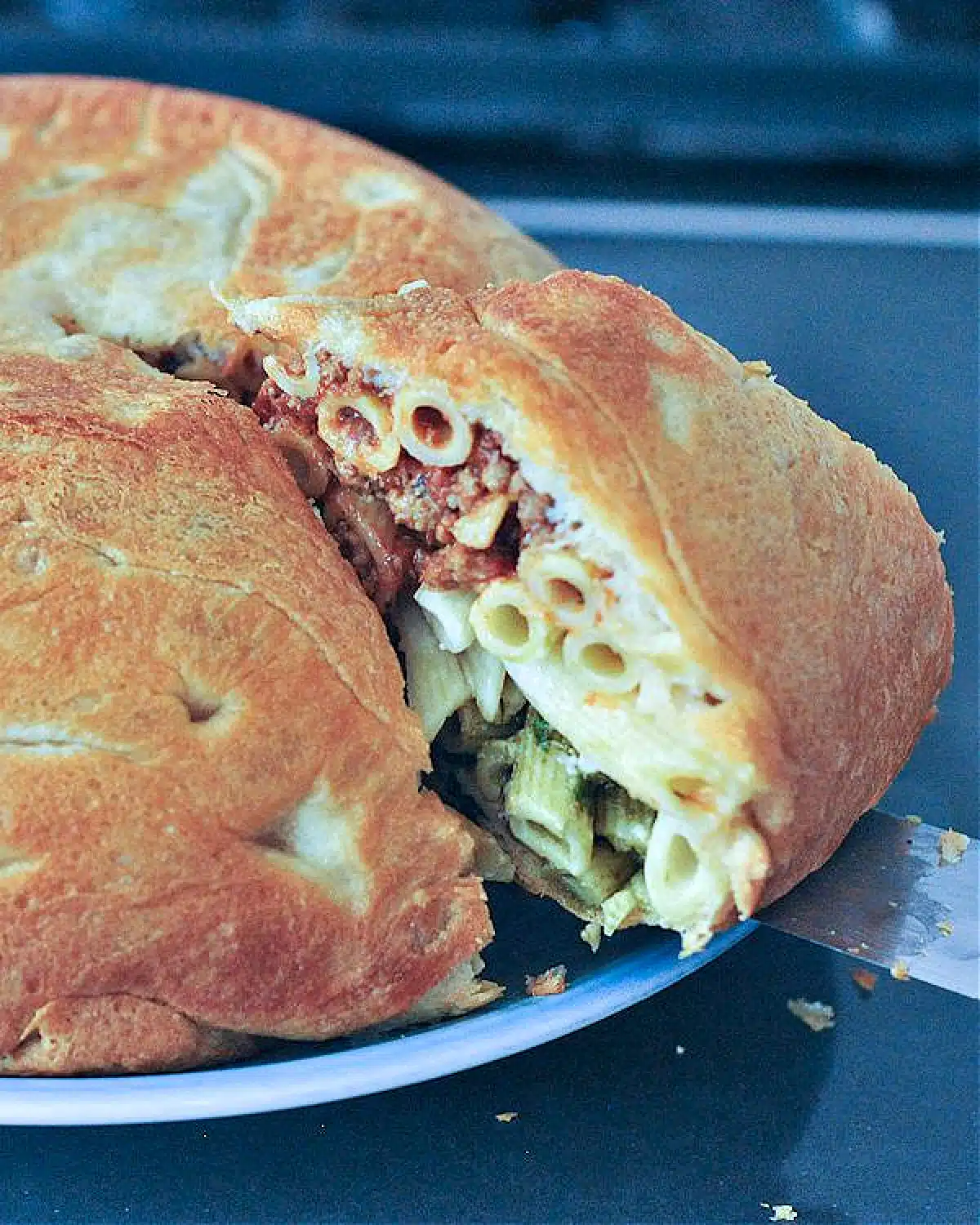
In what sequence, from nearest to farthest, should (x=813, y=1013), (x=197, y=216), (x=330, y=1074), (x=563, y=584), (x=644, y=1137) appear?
(x=330, y=1074) → (x=563, y=584) → (x=644, y=1137) → (x=813, y=1013) → (x=197, y=216)

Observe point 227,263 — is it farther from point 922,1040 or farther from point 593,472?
point 922,1040

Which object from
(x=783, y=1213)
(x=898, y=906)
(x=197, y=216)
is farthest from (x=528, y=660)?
(x=197, y=216)

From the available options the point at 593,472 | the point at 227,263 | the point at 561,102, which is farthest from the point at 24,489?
the point at 561,102

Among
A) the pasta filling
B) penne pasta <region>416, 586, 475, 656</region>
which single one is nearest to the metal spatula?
the pasta filling

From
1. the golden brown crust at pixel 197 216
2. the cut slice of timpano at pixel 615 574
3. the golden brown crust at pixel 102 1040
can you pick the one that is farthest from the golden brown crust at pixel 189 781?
the golden brown crust at pixel 197 216

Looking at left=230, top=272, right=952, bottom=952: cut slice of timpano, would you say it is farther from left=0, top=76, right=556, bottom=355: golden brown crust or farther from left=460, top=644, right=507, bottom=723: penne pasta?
left=0, top=76, right=556, bottom=355: golden brown crust

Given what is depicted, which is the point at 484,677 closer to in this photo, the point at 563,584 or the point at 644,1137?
the point at 563,584
